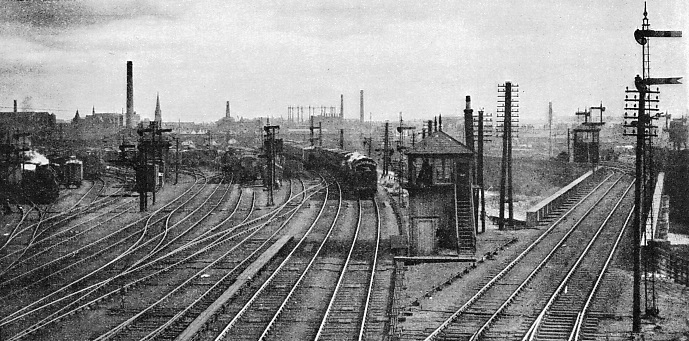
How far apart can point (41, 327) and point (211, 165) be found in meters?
65.8

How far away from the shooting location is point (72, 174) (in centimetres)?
5241

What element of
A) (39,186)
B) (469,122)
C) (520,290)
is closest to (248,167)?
(39,186)

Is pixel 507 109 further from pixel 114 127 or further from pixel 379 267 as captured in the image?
pixel 114 127

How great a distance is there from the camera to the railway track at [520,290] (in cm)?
1591

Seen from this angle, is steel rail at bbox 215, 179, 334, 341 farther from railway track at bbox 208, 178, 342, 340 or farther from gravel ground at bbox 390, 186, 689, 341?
gravel ground at bbox 390, 186, 689, 341

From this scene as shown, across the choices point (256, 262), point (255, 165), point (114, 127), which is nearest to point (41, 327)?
point (256, 262)

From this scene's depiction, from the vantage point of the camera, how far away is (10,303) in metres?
18.0

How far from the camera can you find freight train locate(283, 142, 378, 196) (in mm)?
45594

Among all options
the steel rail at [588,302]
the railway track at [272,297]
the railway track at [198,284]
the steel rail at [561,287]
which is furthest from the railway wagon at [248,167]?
the steel rail at [588,302]

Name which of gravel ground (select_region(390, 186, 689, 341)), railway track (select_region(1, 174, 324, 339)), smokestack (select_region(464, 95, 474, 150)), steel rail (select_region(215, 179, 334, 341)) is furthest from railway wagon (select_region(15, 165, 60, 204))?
gravel ground (select_region(390, 186, 689, 341))

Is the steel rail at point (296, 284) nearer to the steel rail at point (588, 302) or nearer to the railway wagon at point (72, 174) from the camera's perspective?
the steel rail at point (588, 302)

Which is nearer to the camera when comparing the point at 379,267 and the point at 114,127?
the point at 379,267

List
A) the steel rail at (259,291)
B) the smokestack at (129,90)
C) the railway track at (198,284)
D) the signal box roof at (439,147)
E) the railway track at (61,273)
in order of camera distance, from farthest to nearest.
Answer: the smokestack at (129,90) < the signal box roof at (439,147) < the railway track at (61,273) < the railway track at (198,284) < the steel rail at (259,291)

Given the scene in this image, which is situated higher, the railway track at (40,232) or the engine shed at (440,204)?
the engine shed at (440,204)
